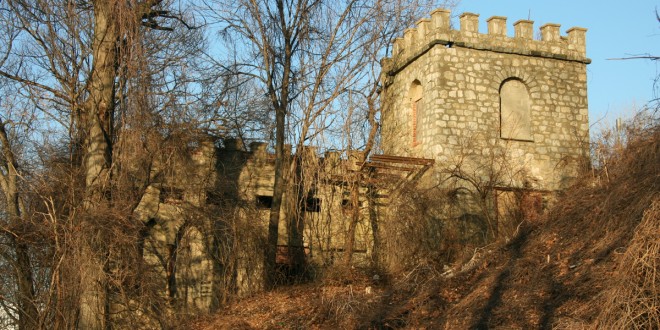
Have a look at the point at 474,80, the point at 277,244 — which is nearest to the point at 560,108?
the point at 474,80

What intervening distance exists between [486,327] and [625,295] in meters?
2.57

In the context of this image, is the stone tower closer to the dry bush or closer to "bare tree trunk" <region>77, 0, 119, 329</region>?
"bare tree trunk" <region>77, 0, 119, 329</region>

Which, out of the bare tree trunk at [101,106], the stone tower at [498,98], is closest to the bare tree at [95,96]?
the bare tree trunk at [101,106]

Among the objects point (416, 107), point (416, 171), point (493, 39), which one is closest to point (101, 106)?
point (416, 171)

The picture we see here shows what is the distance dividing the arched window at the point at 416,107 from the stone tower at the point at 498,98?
3cm

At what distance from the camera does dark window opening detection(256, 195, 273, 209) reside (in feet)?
64.8

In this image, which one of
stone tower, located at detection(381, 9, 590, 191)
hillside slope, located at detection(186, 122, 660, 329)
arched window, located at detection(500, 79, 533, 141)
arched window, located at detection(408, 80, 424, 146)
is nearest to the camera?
hillside slope, located at detection(186, 122, 660, 329)

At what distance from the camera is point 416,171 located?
19625mm

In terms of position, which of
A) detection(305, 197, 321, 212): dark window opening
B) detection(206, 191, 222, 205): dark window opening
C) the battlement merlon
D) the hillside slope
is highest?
the battlement merlon

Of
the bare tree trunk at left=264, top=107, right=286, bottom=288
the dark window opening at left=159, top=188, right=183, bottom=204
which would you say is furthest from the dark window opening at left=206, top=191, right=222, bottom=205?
the bare tree trunk at left=264, top=107, right=286, bottom=288

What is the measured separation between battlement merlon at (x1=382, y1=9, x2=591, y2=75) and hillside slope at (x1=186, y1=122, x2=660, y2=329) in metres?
4.69

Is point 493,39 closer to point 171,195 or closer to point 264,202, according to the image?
point 264,202

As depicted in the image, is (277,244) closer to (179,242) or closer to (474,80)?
(179,242)

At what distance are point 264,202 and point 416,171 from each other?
396 cm
